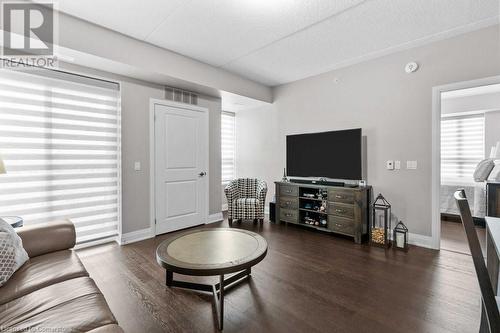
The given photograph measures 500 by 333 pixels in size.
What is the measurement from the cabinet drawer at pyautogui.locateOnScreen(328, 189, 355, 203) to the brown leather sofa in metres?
3.00

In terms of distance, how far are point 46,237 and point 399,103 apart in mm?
4174

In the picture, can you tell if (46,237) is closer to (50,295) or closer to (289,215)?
(50,295)

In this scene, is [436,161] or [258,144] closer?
[436,161]

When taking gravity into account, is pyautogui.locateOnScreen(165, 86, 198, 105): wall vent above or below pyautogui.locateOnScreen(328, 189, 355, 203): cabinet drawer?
above

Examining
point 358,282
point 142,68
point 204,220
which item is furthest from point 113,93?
point 358,282

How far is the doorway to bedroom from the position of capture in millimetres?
4016

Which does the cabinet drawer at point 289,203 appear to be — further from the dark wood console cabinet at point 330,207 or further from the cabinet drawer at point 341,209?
the cabinet drawer at point 341,209

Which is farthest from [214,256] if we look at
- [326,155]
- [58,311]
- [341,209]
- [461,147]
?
[461,147]

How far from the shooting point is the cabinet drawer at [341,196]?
10.9 ft

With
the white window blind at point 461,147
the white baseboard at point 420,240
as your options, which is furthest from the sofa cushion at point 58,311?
the white window blind at point 461,147

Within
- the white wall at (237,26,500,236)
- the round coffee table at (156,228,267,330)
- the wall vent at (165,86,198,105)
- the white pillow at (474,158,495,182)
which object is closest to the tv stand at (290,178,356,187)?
the white wall at (237,26,500,236)

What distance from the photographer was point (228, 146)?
18.8ft

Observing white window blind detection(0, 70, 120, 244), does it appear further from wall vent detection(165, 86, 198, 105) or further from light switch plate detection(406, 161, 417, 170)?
light switch plate detection(406, 161, 417, 170)

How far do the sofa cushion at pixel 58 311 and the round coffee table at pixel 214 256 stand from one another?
0.51 meters
